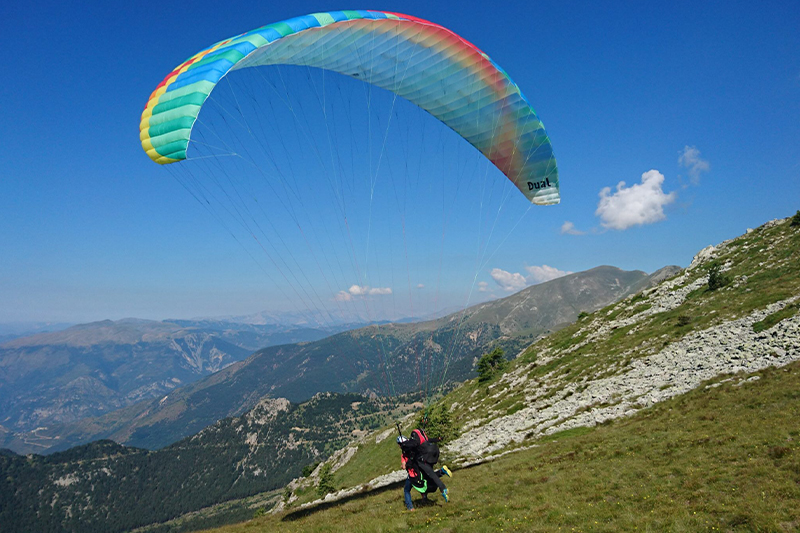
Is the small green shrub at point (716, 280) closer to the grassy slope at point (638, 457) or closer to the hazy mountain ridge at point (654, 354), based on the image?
the hazy mountain ridge at point (654, 354)

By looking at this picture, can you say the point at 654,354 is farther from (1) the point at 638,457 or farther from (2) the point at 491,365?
(2) the point at 491,365

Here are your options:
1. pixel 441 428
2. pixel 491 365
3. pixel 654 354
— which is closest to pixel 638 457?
pixel 654 354

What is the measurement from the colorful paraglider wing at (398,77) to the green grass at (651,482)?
13.1m

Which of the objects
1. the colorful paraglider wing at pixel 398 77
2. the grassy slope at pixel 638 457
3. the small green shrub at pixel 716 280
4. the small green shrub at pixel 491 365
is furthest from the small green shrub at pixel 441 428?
the small green shrub at pixel 716 280

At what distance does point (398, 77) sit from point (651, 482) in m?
20.4

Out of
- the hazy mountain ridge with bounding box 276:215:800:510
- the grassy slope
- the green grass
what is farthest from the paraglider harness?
the hazy mountain ridge with bounding box 276:215:800:510

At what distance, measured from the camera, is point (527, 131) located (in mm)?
21719

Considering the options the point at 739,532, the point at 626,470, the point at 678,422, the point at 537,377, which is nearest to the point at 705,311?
the point at 537,377

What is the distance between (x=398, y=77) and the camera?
2033 cm

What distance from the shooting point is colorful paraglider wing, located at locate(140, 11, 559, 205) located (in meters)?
13.2

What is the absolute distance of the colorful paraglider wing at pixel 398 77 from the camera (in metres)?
13.2

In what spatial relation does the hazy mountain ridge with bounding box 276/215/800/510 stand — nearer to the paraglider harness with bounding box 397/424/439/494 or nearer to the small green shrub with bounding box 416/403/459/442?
the small green shrub with bounding box 416/403/459/442

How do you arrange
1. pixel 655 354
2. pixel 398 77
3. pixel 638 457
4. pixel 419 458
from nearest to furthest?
pixel 419 458, pixel 638 457, pixel 398 77, pixel 655 354

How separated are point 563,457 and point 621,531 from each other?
8595mm
